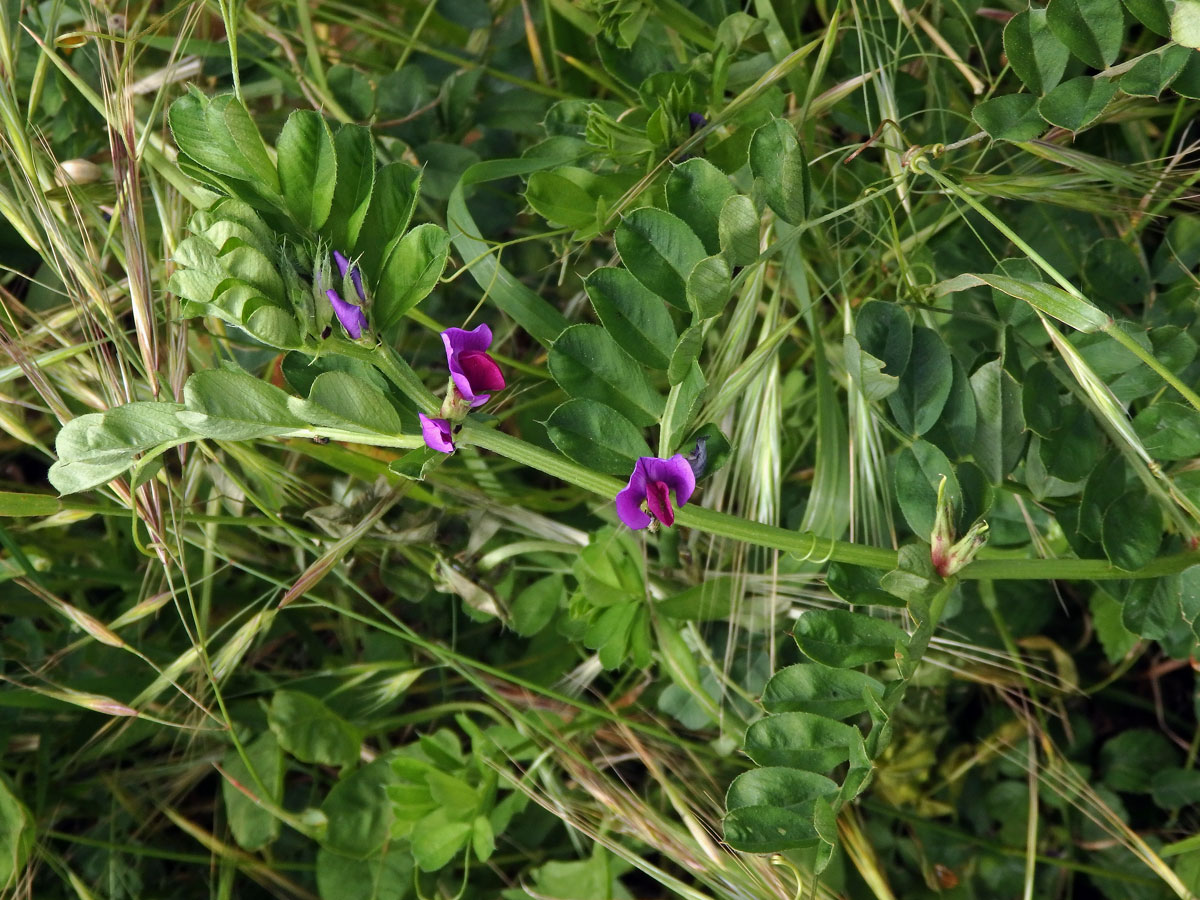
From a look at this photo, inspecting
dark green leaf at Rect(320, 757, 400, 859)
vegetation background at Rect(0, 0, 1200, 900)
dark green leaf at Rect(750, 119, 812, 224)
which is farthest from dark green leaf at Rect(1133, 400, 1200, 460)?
dark green leaf at Rect(320, 757, 400, 859)

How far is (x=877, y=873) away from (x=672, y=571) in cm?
38

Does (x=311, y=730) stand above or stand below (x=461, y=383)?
below

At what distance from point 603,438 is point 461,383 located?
0.46ft

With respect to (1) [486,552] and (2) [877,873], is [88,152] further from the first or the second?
(2) [877,873]

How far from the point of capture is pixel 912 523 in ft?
2.50

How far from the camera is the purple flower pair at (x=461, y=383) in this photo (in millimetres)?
614

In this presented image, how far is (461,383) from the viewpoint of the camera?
23.9 inches

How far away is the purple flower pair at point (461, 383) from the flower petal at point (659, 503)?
120 millimetres

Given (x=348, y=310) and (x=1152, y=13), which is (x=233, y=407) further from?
(x=1152, y=13)

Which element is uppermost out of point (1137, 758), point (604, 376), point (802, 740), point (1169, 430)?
point (604, 376)

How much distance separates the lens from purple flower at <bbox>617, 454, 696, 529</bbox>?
653mm

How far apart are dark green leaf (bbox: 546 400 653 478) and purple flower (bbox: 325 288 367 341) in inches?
6.1

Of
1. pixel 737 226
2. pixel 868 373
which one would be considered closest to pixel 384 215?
pixel 737 226

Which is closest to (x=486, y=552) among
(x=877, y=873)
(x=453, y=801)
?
(x=453, y=801)
